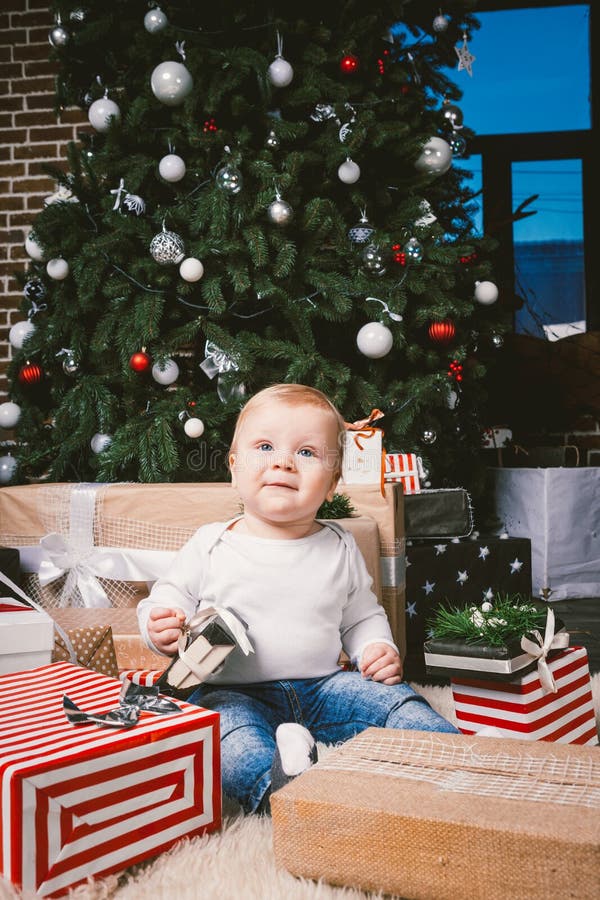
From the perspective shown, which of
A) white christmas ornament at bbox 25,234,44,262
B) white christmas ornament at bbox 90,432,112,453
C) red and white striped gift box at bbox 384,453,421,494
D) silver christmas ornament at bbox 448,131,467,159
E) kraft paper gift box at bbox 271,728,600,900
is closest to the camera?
kraft paper gift box at bbox 271,728,600,900

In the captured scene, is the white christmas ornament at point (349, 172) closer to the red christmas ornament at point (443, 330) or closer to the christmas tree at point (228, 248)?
the christmas tree at point (228, 248)

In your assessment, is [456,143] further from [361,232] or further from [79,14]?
[79,14]

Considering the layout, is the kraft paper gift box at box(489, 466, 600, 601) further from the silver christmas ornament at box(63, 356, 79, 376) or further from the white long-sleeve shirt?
the white long-sleeve shirt

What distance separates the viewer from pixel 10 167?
11.9 ft

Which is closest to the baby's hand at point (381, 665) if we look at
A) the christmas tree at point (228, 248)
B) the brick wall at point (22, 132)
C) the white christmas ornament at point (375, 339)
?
the christmas tree at point (228, 248)

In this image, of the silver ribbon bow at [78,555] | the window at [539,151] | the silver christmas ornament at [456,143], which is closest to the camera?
the silver ribbon bow at [78,555]

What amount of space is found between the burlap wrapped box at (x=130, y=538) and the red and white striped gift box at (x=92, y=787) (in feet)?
2.95

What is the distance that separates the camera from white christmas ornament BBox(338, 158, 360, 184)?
2.57m

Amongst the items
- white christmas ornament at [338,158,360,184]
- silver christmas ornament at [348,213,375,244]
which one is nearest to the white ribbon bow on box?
silver christmas ornament at [348,213,375,244]

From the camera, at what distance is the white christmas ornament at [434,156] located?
276cm

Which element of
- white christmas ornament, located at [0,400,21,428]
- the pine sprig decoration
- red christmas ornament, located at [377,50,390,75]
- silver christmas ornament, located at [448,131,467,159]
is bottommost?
the pine sprig decoration

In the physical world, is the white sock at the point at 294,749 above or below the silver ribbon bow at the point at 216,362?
below

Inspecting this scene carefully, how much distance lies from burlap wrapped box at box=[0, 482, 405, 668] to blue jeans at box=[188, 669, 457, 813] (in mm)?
581

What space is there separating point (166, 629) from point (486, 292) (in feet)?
6.97
